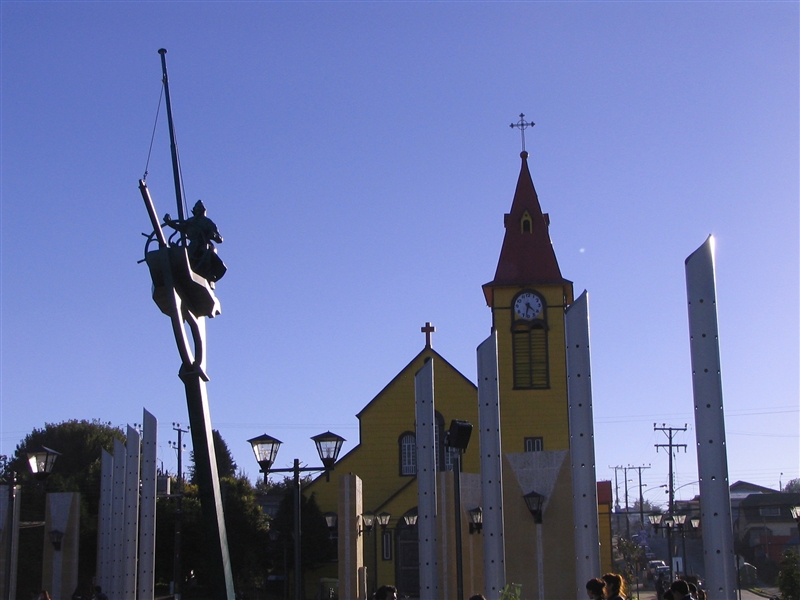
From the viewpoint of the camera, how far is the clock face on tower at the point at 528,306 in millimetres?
34844

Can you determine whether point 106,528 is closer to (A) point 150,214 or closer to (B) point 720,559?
(A) point 150,214

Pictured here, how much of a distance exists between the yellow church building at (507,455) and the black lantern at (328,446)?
410 inches

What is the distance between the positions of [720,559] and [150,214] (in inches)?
315

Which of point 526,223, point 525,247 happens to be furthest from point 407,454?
point 526,223

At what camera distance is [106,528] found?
22.8 m

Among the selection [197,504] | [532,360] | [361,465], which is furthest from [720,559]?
[197,504]

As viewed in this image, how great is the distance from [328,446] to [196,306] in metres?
4.10

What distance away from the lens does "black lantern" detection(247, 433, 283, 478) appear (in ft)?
50.4

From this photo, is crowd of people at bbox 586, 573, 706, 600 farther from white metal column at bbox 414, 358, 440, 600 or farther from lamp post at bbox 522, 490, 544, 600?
lamp post at bbox 522, 490, 544, 600

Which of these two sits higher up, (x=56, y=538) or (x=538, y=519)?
(x=538, y=519)

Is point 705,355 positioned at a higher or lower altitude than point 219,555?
higher

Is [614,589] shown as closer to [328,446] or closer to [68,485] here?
[328,446]

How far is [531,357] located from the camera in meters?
34.7

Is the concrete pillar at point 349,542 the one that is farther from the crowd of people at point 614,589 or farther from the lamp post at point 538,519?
the crowd of people at point 614,589
